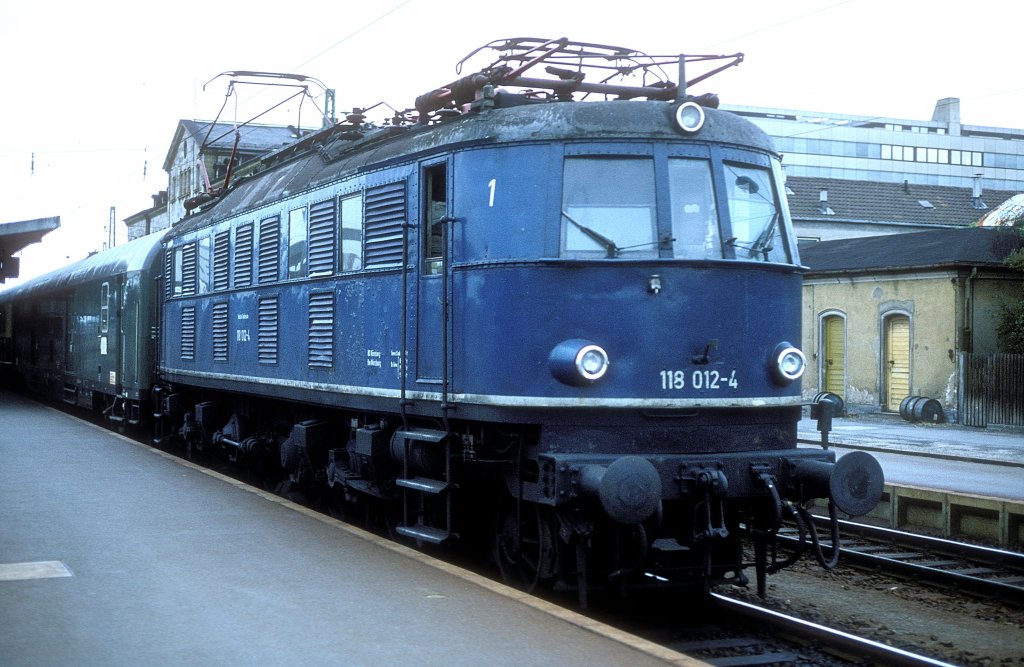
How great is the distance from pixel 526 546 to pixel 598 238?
2248 mm

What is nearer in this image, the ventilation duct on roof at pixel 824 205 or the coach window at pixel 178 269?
the coach window at pixel 178 269

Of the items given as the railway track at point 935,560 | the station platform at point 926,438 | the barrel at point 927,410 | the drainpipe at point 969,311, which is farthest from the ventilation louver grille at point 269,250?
the drainpipe at point 969,311

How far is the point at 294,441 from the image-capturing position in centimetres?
1121

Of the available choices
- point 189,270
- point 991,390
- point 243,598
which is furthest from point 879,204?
point 243,598

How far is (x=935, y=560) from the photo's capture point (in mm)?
10578

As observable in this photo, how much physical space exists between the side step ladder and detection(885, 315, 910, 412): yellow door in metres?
20.5

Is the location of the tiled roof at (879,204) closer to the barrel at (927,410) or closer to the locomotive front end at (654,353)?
the barrel at (927,410)

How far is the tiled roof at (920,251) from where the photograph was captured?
2581 cm

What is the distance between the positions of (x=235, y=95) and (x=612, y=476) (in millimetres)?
10062

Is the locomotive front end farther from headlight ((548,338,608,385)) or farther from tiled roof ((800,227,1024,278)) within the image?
tiled roof ((800,227,1024,278))

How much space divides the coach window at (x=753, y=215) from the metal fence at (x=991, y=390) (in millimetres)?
18195

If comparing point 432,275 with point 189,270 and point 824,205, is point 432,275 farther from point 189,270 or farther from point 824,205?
point 824,205

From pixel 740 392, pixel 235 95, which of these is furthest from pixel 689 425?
pixel 235 95

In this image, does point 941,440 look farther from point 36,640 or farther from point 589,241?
point 36,640
